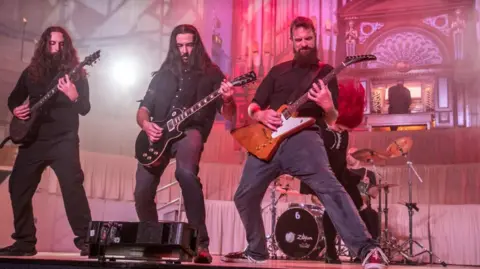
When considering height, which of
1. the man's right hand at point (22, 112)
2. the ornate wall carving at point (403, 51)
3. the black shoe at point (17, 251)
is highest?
the ornate wall carving at point (403, 51)

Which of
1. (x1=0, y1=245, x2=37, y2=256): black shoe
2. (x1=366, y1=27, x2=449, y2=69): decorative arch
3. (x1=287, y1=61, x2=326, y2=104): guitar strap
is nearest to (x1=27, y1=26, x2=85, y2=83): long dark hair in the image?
(x1=0, y1=245, x2=37, y2=256): black shoe

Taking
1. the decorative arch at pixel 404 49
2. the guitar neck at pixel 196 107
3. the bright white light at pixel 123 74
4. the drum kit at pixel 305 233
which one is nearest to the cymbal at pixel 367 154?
the drum kit at pixel 305 233

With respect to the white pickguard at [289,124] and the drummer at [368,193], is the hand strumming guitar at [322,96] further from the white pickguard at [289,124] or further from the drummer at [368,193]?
the drummer at [368,193]

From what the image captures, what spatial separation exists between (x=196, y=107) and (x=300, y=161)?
1.17m

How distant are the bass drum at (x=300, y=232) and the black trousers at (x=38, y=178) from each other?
2.54 metres

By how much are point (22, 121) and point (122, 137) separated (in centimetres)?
252

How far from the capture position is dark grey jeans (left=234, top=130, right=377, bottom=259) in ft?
11.2

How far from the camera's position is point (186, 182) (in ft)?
14.0

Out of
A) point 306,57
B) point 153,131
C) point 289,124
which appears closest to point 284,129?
point 289,124

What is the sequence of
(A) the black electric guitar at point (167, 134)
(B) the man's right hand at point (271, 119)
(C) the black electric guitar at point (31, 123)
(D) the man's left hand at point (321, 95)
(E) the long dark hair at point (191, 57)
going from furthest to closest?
(C) the black electric guitar at point (31, 123) → (E) the long dark hair at point (191, 57) → (A) the black electric guitar at point (167, 134) → (B) the man's right hand at point (271, 119) → (D) the man's left hand at point (321, 95)

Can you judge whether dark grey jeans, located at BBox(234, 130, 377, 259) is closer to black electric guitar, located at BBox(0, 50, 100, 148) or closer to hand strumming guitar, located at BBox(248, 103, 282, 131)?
hand strumming guitar, located at BBox(248, 103, 282, 131)

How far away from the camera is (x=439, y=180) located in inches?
305

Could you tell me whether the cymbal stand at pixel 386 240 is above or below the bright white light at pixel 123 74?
below

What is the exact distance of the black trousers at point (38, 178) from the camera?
4961mm
